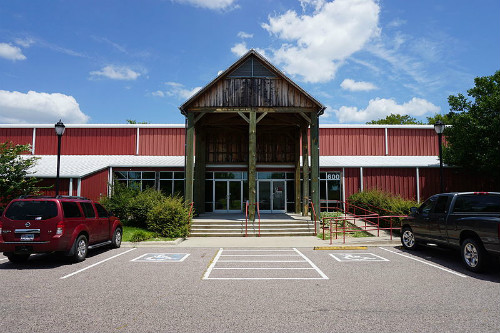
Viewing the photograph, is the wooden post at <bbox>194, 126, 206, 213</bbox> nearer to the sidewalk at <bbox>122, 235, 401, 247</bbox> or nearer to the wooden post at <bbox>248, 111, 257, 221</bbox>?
the wooden post at <bbox>248, 111, 257, 221</bbox>

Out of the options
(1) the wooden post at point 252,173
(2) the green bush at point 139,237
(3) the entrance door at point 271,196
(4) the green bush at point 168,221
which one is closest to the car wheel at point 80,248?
(2) the green bush at point 139,237

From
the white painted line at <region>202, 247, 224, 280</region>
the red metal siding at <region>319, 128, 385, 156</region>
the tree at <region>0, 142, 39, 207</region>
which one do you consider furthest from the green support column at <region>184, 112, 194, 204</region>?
the red metal siding at <region>319, 128, 385, 156</region>

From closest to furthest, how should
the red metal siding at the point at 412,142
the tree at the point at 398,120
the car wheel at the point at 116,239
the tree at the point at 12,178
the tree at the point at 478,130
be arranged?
the car wheel at the point at 116,239, the tree at the point at 12,178, the tree at the point at 478,130, the red metal siding at the point at 412,142, the tree at the point at 398,120

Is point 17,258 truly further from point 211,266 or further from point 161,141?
point 161,141

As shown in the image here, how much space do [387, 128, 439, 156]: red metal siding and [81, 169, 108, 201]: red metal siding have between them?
21.4 metres

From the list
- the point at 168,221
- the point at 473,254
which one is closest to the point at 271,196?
the point at 168,221

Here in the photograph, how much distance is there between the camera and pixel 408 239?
35.8 feet

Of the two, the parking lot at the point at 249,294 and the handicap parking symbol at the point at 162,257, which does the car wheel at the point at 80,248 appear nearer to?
the parking lot at the point at 249,294

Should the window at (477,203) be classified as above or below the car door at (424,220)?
above

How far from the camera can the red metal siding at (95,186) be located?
66.8ft

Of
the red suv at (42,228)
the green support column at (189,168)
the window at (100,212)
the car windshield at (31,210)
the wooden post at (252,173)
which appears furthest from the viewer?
the green support column at (189,168)

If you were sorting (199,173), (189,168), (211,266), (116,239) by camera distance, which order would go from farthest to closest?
(199,173), (189,168), (116,239), (211,266)

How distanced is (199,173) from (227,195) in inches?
106

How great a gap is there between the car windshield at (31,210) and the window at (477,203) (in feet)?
35.2
